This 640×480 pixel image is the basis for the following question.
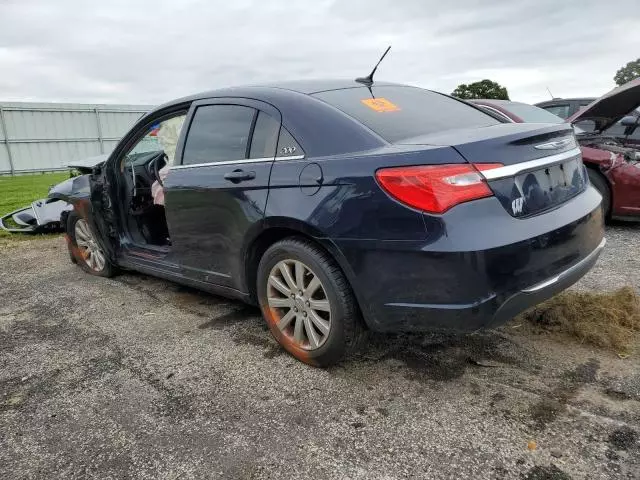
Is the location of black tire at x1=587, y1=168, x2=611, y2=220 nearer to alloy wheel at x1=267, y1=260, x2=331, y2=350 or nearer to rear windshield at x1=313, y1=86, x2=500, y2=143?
rear windshield at x1=313, y1=86, x2=500, y2=143

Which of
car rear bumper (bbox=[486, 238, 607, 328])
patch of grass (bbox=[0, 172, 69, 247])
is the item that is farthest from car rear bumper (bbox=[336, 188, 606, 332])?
patch of grass (bbox=[0, 172, 69, 247])

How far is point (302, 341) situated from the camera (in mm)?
2963

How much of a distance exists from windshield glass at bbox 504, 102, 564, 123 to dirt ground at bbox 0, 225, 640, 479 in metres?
3.81

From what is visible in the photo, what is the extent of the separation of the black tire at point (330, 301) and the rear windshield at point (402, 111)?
28.0 inches

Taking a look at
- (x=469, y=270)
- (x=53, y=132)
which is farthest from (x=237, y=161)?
(x=53, y=132)

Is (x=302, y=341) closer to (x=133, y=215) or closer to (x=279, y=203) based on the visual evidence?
(x=279, y=203)

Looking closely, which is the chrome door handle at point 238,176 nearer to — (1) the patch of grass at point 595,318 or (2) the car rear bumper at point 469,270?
(2) the car rear bumper at point 469,270

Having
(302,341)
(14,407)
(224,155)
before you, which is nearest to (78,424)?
(14,407)

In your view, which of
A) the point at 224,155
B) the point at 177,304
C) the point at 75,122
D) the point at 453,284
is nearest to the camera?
the point at 453,284

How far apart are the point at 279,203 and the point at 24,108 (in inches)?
835

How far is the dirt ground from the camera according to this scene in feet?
6.91

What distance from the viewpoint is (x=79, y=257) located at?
5.23 m

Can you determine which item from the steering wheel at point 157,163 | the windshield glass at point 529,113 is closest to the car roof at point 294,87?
the steering wheel at point 157,163

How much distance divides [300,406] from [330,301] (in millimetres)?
540
